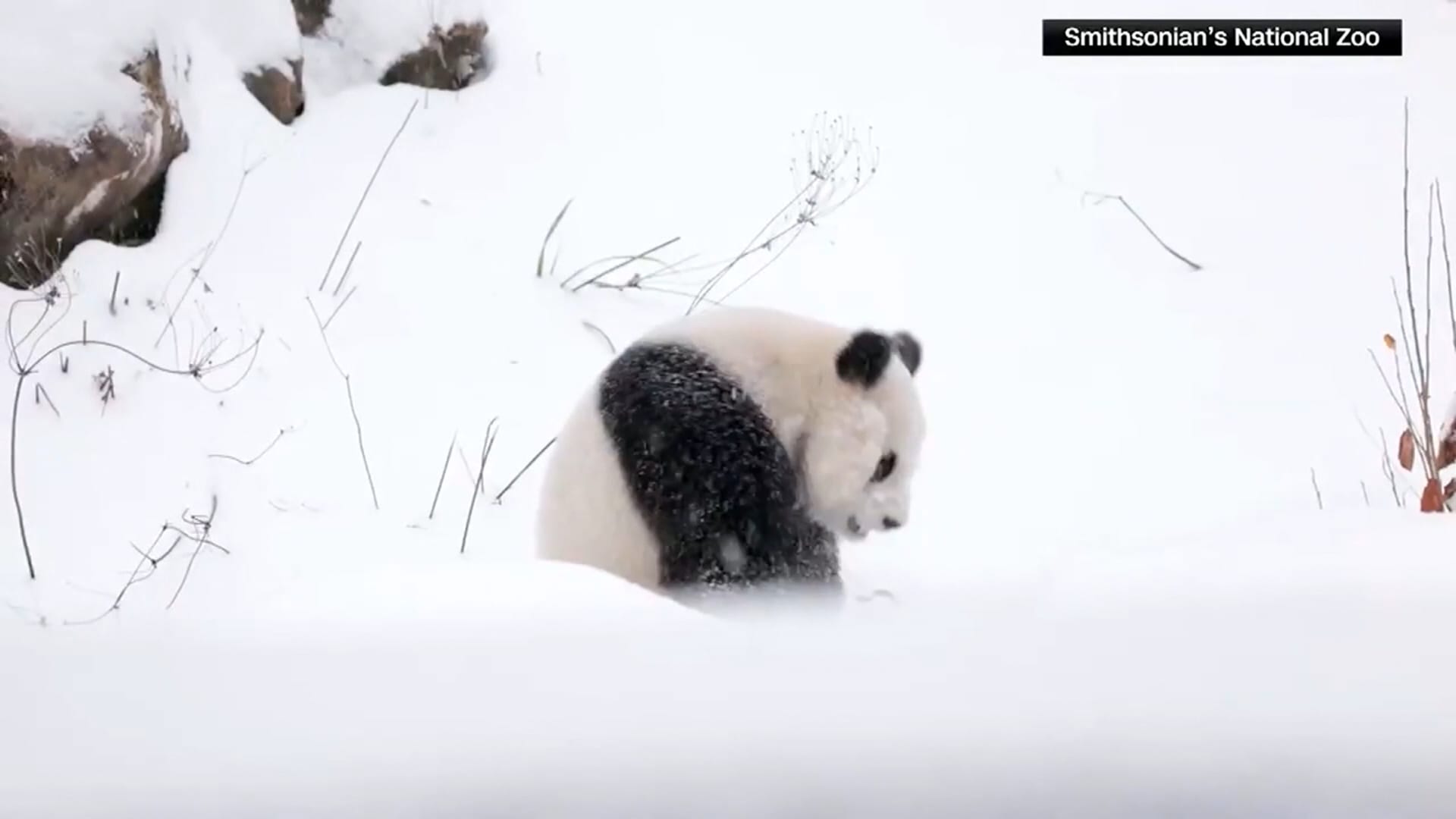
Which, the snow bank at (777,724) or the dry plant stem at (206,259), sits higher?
the dry plant stem at (206,259)

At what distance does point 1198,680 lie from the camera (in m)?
0.58

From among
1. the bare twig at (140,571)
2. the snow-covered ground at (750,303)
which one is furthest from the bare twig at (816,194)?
the bare twig at (140,571)

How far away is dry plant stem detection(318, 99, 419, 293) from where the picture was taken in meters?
2.51

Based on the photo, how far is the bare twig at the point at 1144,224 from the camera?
9.93 ft

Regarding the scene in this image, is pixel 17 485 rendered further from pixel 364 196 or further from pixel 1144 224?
pixel 1144 224

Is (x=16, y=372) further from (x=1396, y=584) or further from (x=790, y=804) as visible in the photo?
(x=1396, y=584)

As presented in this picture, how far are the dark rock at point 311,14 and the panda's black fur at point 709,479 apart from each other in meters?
2.09

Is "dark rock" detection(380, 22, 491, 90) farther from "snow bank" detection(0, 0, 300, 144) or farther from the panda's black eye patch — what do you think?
the panda's black eye patch

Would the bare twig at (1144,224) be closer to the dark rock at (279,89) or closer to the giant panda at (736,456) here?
the giant panda at (736,456)

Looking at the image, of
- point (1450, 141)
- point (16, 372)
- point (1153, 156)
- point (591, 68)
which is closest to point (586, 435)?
point (16, 372)

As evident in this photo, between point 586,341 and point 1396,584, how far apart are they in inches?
76.6

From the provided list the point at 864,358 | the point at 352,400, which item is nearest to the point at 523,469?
the point at 352,400

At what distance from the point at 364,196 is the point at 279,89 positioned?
41 cm

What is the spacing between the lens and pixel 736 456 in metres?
1.55
